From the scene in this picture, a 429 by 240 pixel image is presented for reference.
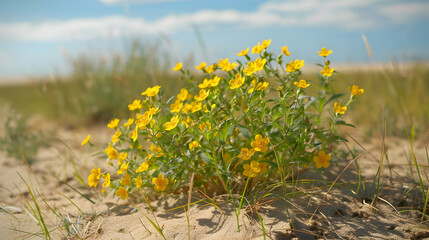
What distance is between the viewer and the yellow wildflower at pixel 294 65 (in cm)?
188

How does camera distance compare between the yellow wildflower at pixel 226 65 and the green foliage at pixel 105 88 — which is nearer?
the yellow wildflower at pixel 226 65

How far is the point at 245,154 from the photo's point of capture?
1.82m

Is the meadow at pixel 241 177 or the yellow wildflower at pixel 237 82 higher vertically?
the yellow wildflower at pixel 237 82

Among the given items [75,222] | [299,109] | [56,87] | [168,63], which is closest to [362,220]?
[299,109]

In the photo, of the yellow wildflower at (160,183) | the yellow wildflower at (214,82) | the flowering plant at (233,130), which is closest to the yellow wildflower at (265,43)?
the flowering plant at (233,130)

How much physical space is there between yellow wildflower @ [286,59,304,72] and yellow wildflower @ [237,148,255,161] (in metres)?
0.49

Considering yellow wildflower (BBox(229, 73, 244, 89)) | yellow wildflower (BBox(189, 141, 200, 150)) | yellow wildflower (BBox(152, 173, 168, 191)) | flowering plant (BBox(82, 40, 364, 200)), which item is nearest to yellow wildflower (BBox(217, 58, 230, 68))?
flowering plant (BBox(82, 40, 364, 200))

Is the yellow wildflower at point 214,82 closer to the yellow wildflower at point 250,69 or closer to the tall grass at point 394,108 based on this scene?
the yellow wildflower at point 250,69

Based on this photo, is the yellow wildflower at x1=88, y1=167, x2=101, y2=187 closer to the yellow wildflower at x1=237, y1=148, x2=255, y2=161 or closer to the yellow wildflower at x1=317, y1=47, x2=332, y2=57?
the yellow wildflower at x1=237, y1=148, x2=255, y2=161

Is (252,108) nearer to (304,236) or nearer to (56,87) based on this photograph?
(304,236)

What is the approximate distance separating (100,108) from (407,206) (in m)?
4.73

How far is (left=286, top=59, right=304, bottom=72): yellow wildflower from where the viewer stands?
1882 mm

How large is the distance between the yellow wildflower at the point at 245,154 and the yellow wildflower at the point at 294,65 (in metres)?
0.49

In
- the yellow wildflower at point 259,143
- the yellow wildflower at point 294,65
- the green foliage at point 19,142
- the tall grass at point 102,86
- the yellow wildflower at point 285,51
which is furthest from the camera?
the tall grass at point 102,86
